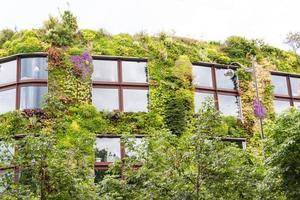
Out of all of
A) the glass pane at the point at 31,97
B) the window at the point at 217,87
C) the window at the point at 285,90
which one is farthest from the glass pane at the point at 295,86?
the glass pane at the point at 31,97

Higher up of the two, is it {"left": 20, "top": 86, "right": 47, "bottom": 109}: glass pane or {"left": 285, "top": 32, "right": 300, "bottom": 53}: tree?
{"left": 285, "top": 32, "right": 300, "bottom": 53}: tree

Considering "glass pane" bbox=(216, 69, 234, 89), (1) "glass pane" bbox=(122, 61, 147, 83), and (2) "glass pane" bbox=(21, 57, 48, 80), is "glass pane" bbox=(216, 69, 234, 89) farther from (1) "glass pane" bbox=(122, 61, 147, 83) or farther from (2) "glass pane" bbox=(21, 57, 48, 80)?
(2) "glass pane" bbox=(21, 57, 48, 80)

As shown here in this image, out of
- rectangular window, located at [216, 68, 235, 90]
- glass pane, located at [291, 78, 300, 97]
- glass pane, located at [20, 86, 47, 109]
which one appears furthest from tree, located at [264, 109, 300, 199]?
glass pane, located at [291, 78, 300, 97]

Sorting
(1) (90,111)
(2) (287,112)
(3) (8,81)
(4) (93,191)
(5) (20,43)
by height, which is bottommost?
(4) (93,191)

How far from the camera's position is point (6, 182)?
40.8ft

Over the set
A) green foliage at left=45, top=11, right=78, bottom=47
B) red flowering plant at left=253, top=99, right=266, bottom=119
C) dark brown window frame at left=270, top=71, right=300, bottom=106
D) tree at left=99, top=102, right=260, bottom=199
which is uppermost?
green foliage at left=45, top=11, right=78, bottom=47

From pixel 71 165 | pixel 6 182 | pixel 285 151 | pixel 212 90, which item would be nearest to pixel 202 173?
pixel 285 151

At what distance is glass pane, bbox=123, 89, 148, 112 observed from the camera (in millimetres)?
24062

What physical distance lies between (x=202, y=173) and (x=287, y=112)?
7.85 ft

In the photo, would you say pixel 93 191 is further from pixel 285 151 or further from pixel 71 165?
pixel 285 151

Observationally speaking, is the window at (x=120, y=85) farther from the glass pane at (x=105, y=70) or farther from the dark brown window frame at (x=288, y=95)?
the dark brown window frame at (x=288, y=95)

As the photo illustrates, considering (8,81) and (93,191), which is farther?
(8,81)

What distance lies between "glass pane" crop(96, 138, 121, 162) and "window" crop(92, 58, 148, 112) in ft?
4.56

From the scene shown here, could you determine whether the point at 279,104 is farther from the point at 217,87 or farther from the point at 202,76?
the point at 202,76
